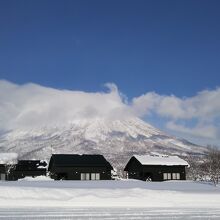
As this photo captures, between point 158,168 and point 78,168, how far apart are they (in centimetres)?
1199

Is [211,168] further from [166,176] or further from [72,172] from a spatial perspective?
[72,172]

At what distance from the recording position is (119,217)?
15008 mm

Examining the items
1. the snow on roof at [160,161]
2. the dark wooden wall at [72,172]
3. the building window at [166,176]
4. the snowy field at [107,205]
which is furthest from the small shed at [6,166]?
the snowy field at [107,205]

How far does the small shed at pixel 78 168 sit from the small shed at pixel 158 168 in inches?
189

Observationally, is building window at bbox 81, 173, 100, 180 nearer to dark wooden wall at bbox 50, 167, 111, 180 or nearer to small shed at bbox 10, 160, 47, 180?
dark wooden wall at bbox 50, 167, 111, 180

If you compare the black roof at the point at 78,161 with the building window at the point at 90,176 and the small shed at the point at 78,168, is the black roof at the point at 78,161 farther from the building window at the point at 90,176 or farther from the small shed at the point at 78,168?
the building window at the point at 90,176

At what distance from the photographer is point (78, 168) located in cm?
6053

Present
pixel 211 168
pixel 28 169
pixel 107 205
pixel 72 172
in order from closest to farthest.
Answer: pixel 107 205
pixel 211 168
pixel 72 172
pixel 28 169

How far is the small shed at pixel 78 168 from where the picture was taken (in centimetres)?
5997

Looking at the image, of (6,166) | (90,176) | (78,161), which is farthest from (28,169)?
(90,176)

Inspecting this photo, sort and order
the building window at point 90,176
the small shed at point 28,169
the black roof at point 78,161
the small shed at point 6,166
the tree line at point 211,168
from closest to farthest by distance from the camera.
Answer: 1. the tree line at point 211,168
2. the building window at point 90,176
3. the black roof at point 78,161
4. the small shed at point 6,166
5. the small shed at point 28,169

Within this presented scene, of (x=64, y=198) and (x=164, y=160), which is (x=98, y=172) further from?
(x=64, y=198)

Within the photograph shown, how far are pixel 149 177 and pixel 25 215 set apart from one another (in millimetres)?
48304

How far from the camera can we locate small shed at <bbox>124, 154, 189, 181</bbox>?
62156 millimetres
